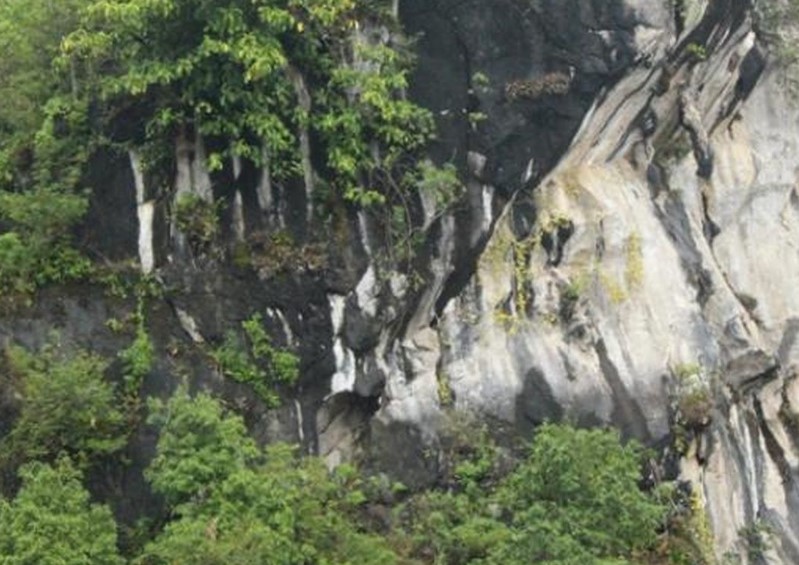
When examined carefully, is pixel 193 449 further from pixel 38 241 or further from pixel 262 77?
pixel 262 77

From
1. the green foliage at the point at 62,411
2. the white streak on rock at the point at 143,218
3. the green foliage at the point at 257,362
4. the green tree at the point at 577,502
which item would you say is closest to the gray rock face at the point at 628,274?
the green foliage at the point at 257,362

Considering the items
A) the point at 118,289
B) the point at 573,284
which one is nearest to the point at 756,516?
the point at 573,284

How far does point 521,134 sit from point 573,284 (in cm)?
146

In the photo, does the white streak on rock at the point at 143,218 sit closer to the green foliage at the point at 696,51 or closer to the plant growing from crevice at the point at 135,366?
the plant growing from crevice at the point at 135,366

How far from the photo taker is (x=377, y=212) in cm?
1438

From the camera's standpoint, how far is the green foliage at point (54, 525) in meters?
11.5

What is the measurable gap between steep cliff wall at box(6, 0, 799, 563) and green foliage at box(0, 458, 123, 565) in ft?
4.12

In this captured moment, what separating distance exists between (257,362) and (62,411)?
6.17 ft

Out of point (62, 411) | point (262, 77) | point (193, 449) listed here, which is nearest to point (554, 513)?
point (193, 449)

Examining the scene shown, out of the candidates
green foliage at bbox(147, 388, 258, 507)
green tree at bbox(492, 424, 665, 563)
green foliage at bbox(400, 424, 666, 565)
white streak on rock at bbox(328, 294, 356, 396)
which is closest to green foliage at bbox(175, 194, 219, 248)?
white streak on rock at bbox(328, 294, 356, 396)

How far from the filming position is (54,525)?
38.1 feet

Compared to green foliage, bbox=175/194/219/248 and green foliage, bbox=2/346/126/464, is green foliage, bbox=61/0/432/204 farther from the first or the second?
green foliage, bbox=2/346/126/464

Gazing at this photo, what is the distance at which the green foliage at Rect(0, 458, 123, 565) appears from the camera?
11.5 meters

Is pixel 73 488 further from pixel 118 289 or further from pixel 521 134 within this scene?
pixel 521 134
